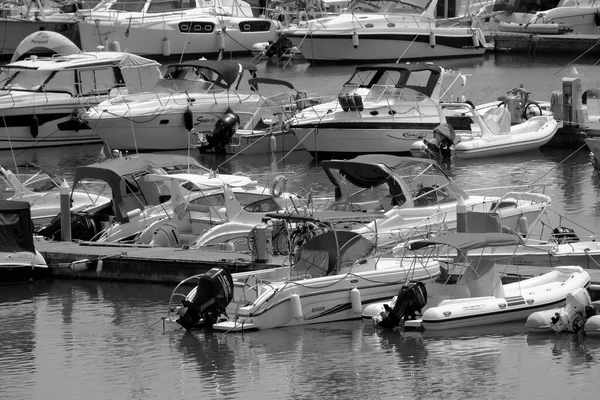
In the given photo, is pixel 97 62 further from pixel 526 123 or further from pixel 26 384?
pixel 26 384

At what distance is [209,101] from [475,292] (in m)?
21.7

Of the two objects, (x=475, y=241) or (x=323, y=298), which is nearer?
(x=475, y=241)

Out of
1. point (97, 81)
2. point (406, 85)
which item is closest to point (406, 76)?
point (406, 85)

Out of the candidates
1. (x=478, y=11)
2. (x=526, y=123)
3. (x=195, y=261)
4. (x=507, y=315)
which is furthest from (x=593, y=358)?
(x=478, y=11)

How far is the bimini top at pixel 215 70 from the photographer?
43.6 meters

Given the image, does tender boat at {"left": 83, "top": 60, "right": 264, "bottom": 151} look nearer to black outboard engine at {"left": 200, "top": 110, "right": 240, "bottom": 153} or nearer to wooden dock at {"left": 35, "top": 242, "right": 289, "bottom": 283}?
black outboard engine at {"left": 200, "top": 110, "right": 240, "bottom": 153}

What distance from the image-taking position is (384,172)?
27.5 m

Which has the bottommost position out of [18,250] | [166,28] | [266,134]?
[18,250]

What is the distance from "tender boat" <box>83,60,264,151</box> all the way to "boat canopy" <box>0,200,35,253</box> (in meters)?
14.9

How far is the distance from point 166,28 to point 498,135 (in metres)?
26.2

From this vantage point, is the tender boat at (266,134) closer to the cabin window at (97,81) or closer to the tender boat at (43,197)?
the cabin window at (97,81)

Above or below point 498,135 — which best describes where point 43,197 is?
above

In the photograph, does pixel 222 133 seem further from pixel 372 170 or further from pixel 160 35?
pixel 160 35

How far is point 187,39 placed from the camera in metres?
63.7
